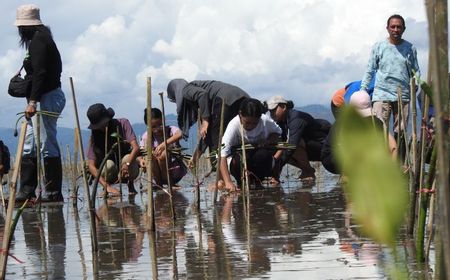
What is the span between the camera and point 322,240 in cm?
519

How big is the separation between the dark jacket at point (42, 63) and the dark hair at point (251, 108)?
219 cm

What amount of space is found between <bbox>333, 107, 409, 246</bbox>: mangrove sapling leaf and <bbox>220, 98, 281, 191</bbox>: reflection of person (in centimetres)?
891

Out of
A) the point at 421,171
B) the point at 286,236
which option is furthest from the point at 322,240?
the point at 421,171

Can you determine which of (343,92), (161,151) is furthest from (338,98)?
(161,151)

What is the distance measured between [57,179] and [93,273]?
15.7 feet

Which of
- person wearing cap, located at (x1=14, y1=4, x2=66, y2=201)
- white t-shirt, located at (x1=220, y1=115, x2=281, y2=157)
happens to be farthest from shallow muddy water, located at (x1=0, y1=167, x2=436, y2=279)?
white t-shirt, located at (x1=220, y1=115, x2=281, y2=157)

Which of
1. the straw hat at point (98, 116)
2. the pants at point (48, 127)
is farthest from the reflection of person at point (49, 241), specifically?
the straw hat at point (98, 116)

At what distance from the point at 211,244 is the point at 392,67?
4.87 meters

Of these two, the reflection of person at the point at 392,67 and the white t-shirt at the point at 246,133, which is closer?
the reflection of person at the point at 392,67

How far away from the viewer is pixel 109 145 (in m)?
10.6

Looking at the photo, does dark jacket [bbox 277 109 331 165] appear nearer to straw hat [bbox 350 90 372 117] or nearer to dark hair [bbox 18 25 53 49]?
dark hair [bbox 18 25 53 49]

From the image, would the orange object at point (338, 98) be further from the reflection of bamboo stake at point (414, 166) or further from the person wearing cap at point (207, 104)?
the reflection of bamboo stake at point (414, 166)

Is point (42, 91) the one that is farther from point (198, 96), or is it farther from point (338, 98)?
point (338, 98)

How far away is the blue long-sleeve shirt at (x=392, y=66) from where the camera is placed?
9.48 meters
